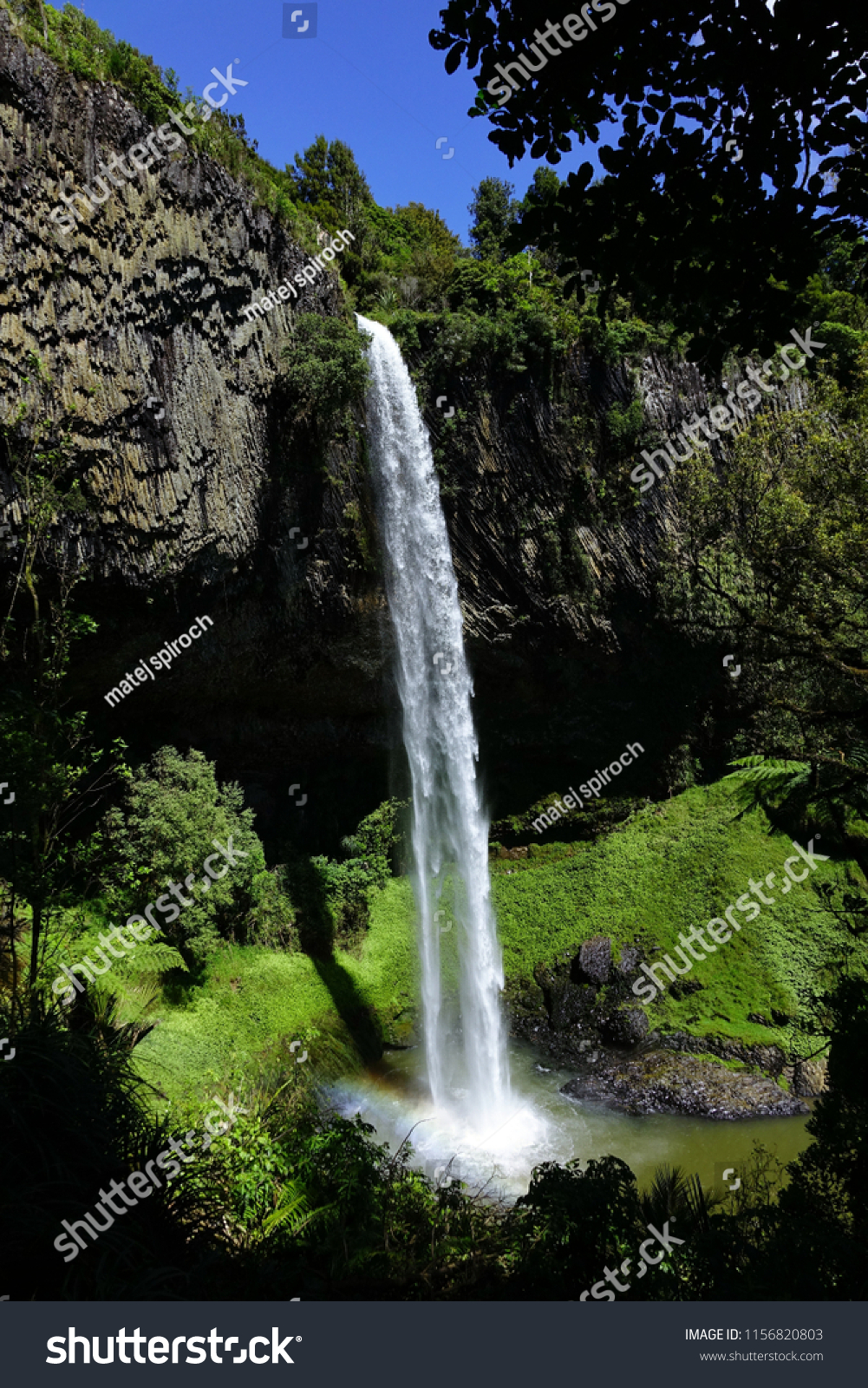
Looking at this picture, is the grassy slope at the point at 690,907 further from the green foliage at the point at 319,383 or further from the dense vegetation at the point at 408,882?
the green foliage at the point at 319,383

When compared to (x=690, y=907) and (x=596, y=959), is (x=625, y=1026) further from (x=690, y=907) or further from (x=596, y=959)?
(x=690, y=907)

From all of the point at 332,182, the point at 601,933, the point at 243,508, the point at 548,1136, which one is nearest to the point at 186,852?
the point at 243,508

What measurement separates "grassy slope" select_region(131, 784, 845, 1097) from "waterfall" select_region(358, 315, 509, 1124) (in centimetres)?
117

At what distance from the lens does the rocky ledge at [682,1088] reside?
10.8 m

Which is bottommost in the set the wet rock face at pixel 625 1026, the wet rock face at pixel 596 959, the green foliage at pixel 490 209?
the wet rock face at pixel 625 1026

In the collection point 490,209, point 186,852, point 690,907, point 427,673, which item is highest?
point 490,209

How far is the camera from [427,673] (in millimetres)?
17047

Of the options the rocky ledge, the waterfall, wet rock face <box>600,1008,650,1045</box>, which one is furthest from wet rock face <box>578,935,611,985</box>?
the rocky ledge

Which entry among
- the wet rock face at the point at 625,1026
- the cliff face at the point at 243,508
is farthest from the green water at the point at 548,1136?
the cliff face at the point at 243,508

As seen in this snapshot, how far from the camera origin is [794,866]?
15867mm

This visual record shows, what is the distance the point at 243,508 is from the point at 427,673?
18.5 feet

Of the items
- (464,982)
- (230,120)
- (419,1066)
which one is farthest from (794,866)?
(230,120)

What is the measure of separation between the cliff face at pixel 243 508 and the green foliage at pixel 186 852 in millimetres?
3162
